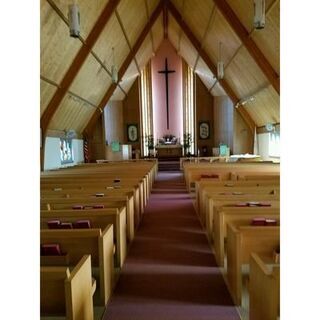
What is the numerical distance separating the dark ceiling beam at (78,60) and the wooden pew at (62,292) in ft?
28.6

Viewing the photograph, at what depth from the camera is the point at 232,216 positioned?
349cm

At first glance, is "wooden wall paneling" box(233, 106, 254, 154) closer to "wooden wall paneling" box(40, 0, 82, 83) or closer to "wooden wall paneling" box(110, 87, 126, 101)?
"wooden wall paneling" box(110, 87, 126, 101)

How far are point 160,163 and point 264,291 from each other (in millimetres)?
15156

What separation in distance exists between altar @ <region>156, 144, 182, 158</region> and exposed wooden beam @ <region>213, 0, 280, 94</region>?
880cm

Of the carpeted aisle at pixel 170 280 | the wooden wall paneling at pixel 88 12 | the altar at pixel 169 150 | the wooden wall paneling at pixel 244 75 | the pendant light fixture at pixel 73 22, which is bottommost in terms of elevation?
the carpeted aisle at pixel 170 280

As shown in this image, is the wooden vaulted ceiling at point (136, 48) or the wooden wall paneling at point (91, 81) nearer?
the wooden vaulted ceiling at point (136, 48)

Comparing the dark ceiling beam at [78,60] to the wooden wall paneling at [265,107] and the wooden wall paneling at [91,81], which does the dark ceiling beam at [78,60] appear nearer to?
the wooden wall paneling at [91,81]

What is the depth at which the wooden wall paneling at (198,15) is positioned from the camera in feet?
35.6

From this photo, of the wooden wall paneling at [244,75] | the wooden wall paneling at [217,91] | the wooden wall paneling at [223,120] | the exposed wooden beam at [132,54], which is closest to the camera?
the wooden wall paneling at [244,75]

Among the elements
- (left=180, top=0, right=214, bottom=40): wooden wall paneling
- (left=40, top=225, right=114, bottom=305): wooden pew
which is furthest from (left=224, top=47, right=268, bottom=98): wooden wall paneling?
(left=40, top=225, right=114, bottom=305): wooden pew

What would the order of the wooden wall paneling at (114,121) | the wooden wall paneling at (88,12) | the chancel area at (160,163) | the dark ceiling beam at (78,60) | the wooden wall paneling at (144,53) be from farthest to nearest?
1. the wooden wall paneling at (114,121)
2. the wooden wall paneling at (144,53)
3. the dark ceiling beam at (78,60)
4. the wooden wall paneling at (88,12)
5. the chancel area at (160,163)

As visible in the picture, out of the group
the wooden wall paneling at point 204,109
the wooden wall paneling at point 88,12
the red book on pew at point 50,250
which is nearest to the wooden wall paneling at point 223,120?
the wooden wall paneling at point 204,109
